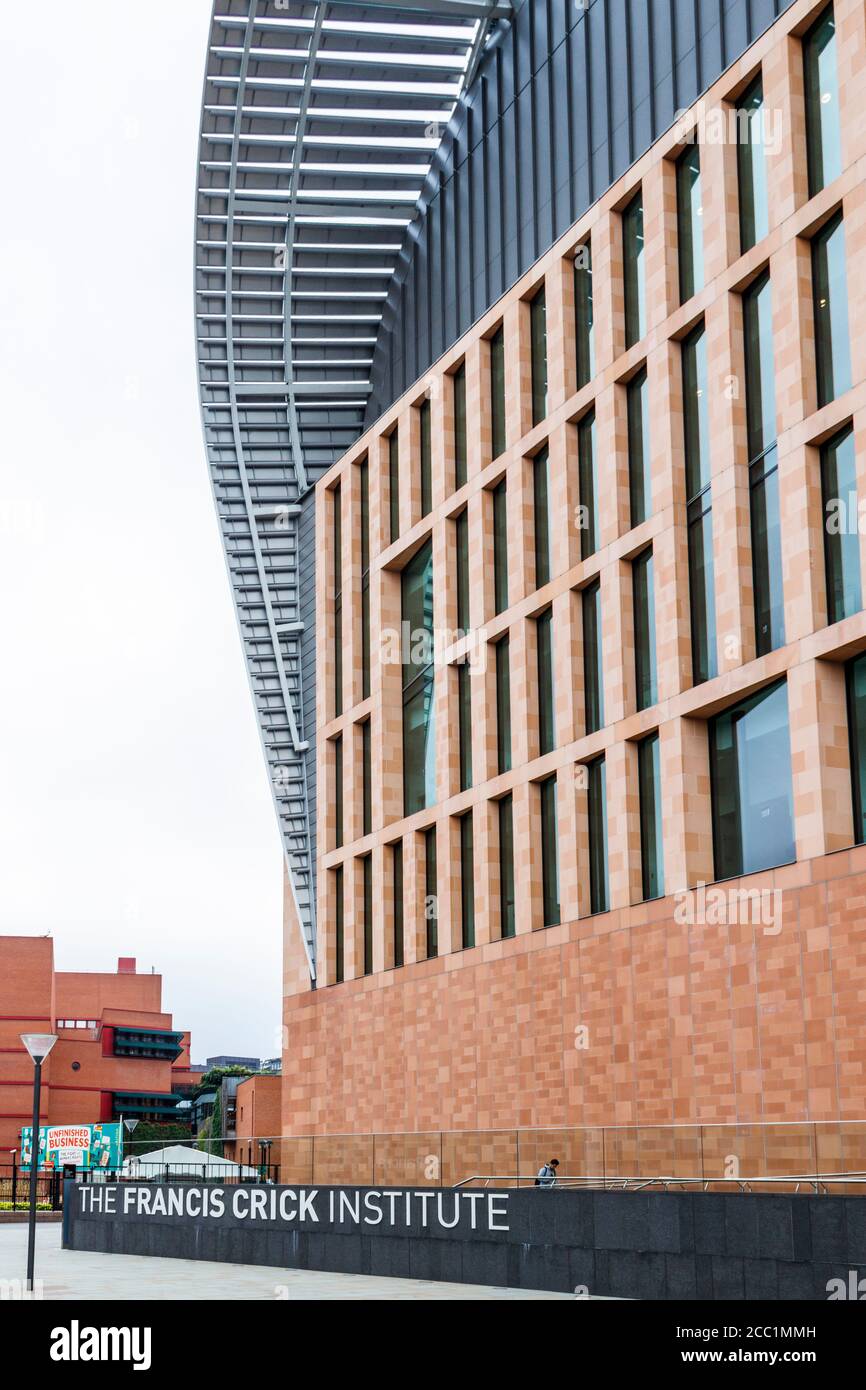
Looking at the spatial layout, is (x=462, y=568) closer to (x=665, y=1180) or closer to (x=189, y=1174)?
(x=189, y=1174)

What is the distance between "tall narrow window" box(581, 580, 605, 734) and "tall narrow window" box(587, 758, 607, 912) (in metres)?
0.93

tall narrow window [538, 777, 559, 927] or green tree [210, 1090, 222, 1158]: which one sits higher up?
tall narrow window [538, 777, 559, 927]

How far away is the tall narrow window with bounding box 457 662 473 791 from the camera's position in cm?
4041

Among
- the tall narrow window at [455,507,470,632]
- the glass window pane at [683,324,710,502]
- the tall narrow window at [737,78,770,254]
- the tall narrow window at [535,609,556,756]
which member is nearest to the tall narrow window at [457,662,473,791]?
the tall narrow window at [455,507,470,632]

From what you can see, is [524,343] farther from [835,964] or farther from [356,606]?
[835,964]

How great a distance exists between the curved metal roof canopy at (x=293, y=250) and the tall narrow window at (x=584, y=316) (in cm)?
960

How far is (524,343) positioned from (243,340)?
53.5ft

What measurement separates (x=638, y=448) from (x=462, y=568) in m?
8.62

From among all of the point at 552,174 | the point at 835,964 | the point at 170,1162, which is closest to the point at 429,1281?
the point at 835,964

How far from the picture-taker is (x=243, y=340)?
5272 centimetres

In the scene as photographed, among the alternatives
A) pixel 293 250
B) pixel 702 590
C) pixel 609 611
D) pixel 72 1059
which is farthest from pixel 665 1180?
pixel 72 1059

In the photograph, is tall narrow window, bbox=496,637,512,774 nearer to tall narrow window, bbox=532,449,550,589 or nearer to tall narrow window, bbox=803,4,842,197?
tall narrow window, bbox=532,449,550,589

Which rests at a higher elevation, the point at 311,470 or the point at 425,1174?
the point at 311,470

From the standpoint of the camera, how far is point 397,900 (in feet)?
144
